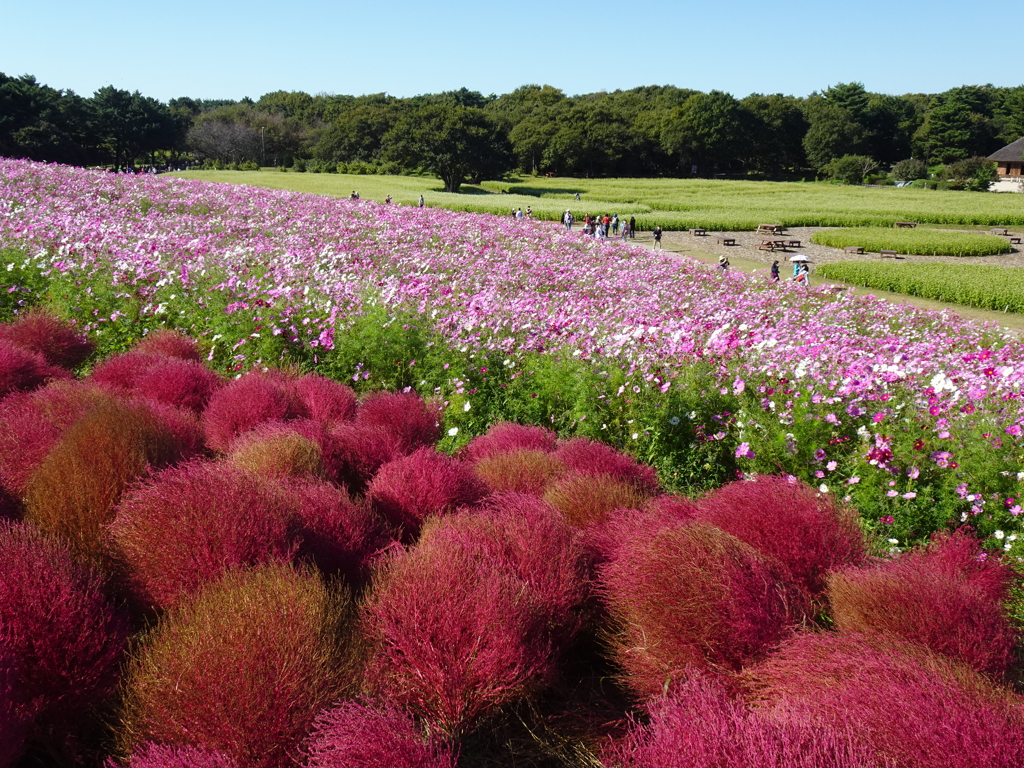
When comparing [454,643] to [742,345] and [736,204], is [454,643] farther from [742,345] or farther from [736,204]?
[736,204]

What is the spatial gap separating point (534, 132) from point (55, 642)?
282 feet

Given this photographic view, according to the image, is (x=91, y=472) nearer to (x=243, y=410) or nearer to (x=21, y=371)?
(x=243, y=410)

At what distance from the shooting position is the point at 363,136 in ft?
246

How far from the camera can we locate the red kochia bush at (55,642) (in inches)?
85.4

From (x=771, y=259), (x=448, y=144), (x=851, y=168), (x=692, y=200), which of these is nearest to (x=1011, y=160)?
(x=851, y=168)

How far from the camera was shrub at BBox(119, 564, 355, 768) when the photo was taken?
6.48 ft

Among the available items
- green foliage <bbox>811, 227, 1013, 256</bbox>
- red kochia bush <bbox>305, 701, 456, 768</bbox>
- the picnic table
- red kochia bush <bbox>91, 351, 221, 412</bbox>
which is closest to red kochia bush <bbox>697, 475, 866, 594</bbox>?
red kochia bush <bbox>305, 701, 456, 768</bbox>

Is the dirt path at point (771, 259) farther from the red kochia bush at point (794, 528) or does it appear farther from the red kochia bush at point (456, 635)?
the red kochia bush at point (456, 635)

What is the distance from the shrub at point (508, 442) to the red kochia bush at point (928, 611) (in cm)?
197

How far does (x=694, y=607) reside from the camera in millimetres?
2531

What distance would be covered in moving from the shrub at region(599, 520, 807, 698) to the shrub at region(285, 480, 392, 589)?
1022 millimetres

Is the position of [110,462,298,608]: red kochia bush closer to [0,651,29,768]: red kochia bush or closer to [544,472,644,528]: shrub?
[0,651,29,768]: red kochia bush

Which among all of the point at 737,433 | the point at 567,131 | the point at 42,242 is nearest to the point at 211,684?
the point at 737,433

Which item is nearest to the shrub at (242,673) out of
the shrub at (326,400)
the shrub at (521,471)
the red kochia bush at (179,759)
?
the red kochia bush at (179,759)
